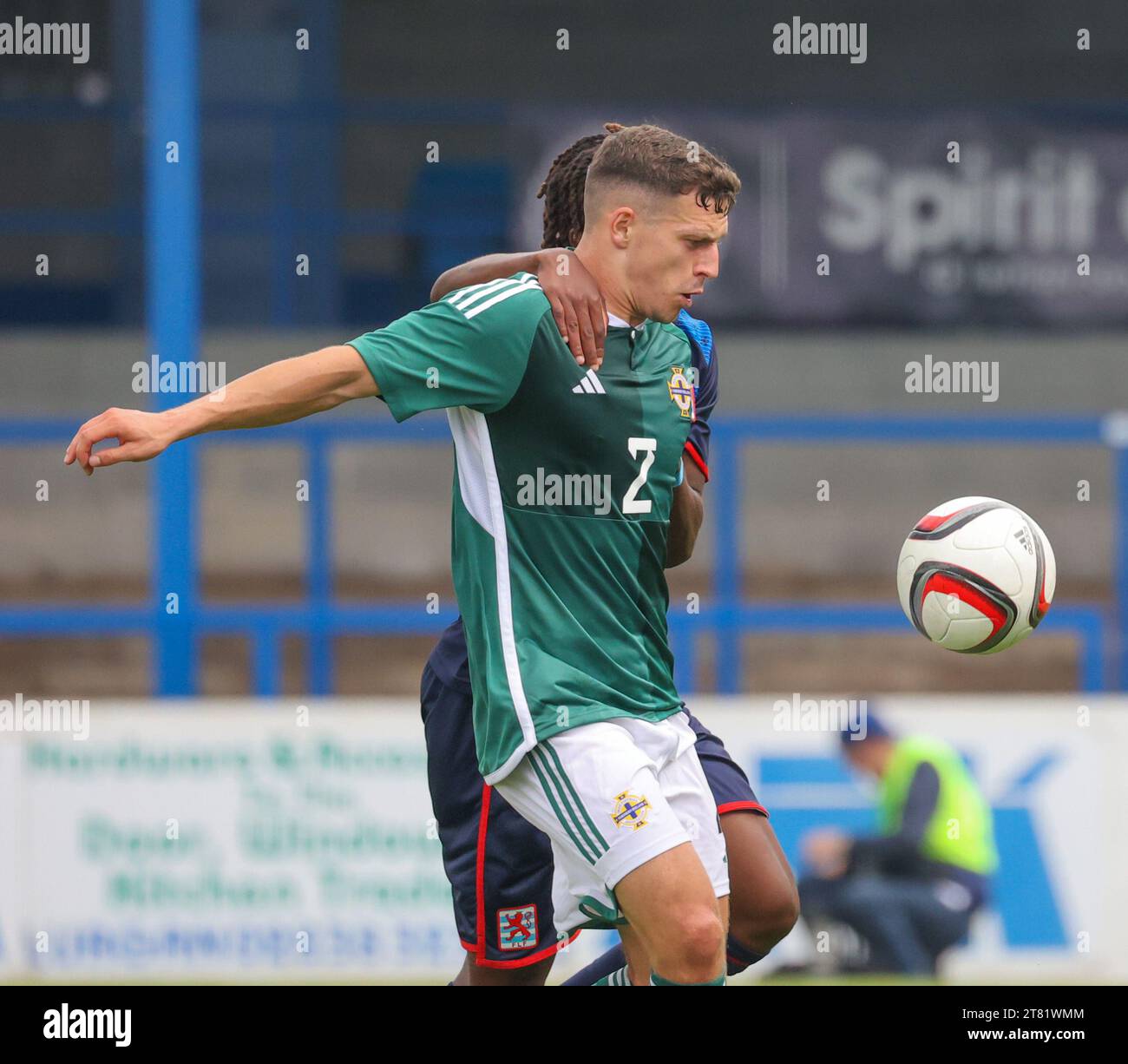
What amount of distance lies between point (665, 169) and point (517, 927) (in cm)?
149

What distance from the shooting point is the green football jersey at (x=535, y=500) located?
3.15 metres

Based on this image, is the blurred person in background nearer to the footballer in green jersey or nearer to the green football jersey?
→ the footballer in green jersey

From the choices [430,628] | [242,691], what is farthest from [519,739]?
[242,691]

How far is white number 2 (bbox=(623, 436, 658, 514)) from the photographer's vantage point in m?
3.29

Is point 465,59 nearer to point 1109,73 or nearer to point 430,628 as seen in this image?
point 1109,73

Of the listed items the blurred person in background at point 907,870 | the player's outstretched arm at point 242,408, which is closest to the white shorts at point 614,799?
the player's outstretched arm at point 242,408

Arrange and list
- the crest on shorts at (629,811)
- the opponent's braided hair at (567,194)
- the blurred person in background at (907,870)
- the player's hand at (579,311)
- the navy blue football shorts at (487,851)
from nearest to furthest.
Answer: the crest on shorts at (629,811)
the player's hand at (579,311)
the navy blue football shorts at (487,851)
the opponent's braided hair at (567,194)
the blurred person in background at (907,870)

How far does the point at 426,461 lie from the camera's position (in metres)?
11.6

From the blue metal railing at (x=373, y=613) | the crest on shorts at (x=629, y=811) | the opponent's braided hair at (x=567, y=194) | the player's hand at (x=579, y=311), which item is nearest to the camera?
the crest on shorts at (x=629, y=811)

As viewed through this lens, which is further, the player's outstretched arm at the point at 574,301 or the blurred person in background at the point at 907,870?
the blurred person in background at the point at 907,870

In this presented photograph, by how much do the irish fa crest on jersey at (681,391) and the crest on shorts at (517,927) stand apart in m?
1.03

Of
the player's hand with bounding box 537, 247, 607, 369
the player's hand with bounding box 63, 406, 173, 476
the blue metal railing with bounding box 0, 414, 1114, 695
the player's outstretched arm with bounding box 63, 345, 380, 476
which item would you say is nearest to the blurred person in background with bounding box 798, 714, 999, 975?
the blue metal railing with bounding box 0, 414, 1114, 695

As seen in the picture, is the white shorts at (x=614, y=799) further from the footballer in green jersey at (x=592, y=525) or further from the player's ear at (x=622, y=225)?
the player's ear at (x=622, y=225)

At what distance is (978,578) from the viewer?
12.5ft
